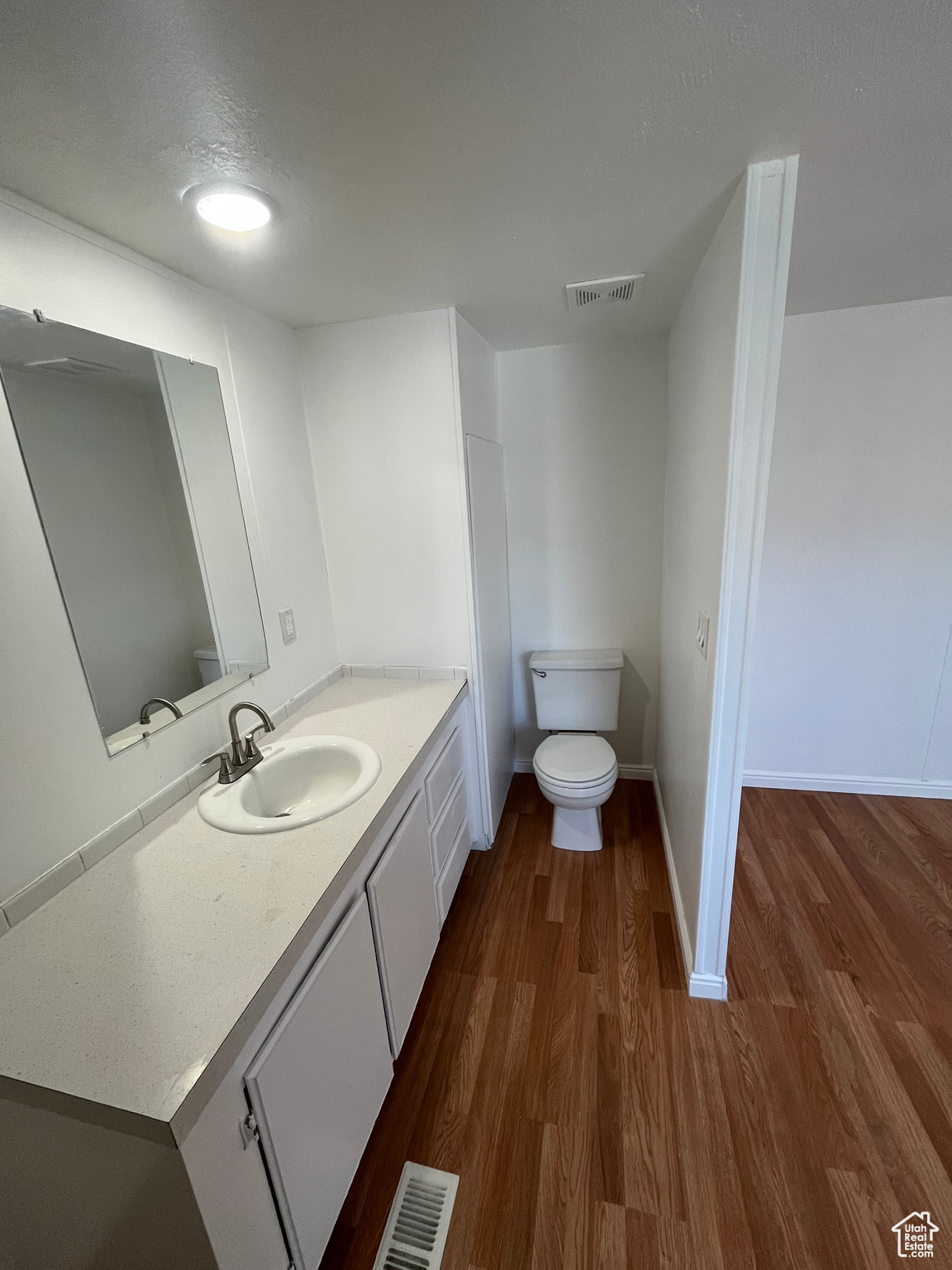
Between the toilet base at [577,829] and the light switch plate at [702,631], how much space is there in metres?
1.04

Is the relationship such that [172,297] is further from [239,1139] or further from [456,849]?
[456,849]

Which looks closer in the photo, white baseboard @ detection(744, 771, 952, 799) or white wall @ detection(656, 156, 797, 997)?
white wall @ detection(656, 156, 797, 997)

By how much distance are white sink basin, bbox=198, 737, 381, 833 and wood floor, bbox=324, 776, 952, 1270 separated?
804 millimetres

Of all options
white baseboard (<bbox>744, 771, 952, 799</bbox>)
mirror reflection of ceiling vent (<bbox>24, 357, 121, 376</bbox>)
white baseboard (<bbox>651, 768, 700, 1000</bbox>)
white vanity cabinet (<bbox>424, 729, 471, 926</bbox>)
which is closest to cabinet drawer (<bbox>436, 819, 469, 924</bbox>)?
white vanity cabinet (<bbox>424, 729, 471, 926</bbox>)

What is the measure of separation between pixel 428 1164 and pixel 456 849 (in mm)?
836

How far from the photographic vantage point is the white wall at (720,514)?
3.66ft

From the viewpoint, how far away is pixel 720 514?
4.27 feet

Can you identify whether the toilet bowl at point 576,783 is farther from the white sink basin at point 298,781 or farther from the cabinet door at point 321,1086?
the cabinet door at point 321,1086

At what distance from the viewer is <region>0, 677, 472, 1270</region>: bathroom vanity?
2.36ft

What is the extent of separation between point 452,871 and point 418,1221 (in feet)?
2.80

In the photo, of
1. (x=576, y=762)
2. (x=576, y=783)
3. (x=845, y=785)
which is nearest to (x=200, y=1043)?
(x=576, y=783)

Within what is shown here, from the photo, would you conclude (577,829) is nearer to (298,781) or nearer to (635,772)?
(635,772)

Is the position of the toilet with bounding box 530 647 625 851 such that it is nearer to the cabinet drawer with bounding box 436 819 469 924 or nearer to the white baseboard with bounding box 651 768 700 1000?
the white baseboard with bounding box 651 768 700 1000

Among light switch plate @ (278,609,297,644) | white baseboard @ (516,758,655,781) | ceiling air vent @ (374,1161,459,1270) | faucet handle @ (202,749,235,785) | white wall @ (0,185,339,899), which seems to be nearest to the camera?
white wall @ (0,185,339,899)
